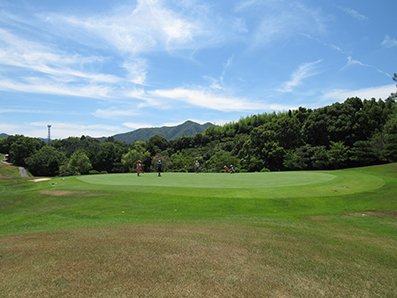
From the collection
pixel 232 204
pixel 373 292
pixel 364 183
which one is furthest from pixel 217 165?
pixel 373 292

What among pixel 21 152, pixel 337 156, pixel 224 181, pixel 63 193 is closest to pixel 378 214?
pixel 224 181

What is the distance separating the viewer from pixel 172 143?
394ft

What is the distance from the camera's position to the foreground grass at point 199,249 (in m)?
4.45

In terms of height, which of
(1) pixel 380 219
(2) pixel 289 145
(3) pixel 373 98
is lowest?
(1) pixel 380 219

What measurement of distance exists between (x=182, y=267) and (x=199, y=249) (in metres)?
1.16

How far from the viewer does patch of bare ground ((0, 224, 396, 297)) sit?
4.32 m

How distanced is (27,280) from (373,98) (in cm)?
7665

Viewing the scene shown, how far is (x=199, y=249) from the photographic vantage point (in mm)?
6246

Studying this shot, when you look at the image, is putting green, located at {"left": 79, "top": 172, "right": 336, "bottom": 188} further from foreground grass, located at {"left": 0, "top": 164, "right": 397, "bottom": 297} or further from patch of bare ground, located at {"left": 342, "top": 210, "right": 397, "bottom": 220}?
patch of bare ground, located at {"left": 342, "top": 210, "right": 397, "bottom": 220}

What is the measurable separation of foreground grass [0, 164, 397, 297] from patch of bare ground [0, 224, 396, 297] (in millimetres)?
23

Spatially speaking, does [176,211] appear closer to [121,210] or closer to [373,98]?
[121,210]

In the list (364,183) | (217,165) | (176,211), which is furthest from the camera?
(217,165)

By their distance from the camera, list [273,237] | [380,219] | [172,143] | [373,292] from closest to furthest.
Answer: [373,292] → [273,237] → [380,219] → [172,143]

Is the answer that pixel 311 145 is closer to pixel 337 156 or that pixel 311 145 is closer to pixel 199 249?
pixel 337 156
